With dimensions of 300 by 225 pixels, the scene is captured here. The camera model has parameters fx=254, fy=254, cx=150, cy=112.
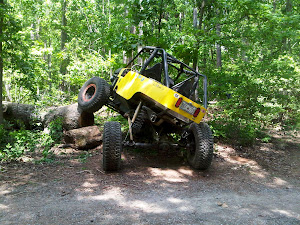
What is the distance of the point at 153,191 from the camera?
177 inches

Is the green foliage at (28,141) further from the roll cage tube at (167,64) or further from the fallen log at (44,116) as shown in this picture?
the roll cage tube at (167,64)

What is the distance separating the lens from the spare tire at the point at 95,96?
23.0 feet

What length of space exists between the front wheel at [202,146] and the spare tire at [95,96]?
2643mm

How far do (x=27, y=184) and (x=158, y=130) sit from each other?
319cm

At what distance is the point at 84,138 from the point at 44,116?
233 cm

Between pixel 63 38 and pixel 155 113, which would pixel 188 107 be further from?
pixel 63 38

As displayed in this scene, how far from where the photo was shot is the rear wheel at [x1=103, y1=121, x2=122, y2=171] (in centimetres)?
513

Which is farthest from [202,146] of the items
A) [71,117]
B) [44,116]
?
[44,116]

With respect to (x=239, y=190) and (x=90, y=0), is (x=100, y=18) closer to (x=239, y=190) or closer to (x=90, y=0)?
(x=90, y=0)

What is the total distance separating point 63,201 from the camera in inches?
151

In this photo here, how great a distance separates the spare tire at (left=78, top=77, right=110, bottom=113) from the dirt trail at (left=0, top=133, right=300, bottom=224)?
126 centimetres

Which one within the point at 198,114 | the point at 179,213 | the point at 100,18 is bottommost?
the point at 179,213

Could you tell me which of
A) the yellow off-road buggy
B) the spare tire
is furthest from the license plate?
the spare tire

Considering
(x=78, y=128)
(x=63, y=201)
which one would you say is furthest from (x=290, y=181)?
(x=78, y=128)
